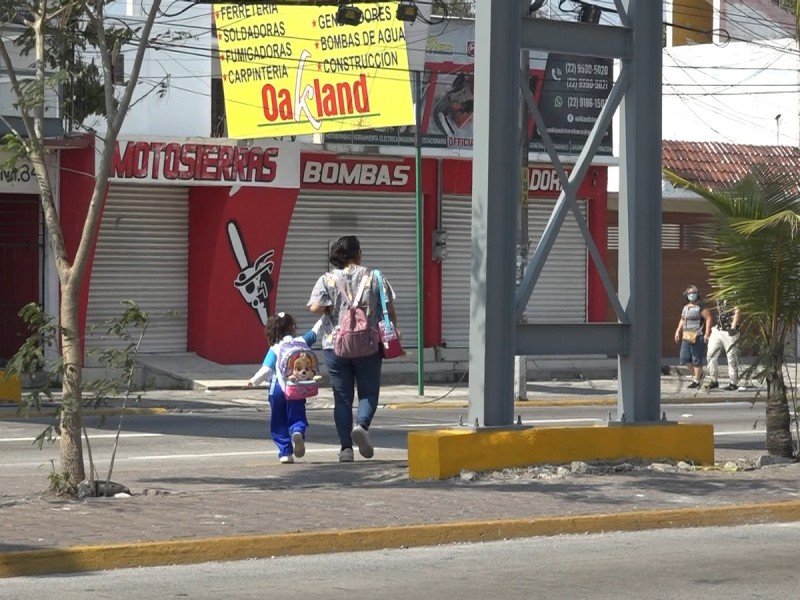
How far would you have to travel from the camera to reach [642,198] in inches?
470

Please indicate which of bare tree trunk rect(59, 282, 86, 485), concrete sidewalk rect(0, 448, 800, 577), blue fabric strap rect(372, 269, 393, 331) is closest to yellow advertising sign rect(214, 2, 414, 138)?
blue fabric strap rect(372, 269, 393, 331)

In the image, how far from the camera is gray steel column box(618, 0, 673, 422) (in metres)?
11.9

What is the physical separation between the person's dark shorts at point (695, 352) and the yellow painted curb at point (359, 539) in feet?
51.7

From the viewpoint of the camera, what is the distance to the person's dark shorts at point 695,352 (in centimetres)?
2600

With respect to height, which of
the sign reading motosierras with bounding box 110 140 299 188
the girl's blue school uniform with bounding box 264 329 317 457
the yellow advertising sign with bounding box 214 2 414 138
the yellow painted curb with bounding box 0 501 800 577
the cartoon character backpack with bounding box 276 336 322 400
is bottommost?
the yellow painted curb with bounding box 0 501 800 577

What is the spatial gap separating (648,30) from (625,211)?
148 cm

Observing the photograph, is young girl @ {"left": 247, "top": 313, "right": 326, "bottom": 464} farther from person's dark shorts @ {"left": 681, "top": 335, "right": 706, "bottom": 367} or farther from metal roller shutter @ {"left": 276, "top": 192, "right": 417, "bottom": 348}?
person's dark shorts @ {"left": 681, "top": 335, "right": 706, "bottom": 367}

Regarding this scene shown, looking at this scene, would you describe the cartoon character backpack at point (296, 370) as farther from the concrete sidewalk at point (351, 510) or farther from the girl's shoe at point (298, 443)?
the concrete sidewalk at point (351, 510)

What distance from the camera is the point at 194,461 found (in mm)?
13781

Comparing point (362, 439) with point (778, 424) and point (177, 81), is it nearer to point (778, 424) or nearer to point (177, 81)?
point (778, 424)

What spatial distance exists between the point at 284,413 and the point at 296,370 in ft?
1.64

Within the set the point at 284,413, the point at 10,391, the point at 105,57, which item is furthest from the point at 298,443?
the point at 10,391

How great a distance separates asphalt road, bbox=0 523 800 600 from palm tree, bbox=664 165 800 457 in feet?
11.6

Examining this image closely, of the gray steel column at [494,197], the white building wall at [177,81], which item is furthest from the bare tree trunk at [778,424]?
the white building wall at [177,81]
